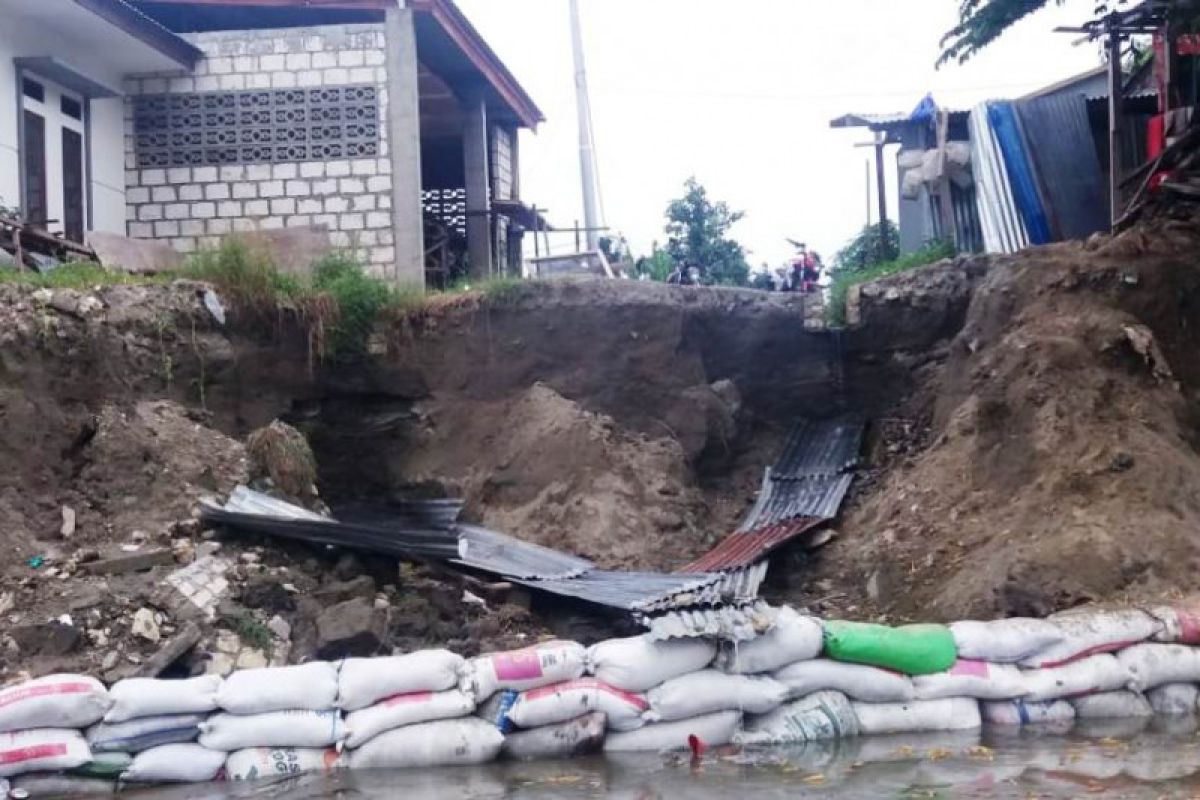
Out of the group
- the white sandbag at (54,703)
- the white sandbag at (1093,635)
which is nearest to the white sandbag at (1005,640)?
the white sandbag at (1093,635)

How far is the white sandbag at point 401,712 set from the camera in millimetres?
6293

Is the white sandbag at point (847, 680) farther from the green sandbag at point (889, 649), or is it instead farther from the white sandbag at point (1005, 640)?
the white sandbag at point (1005, 640)

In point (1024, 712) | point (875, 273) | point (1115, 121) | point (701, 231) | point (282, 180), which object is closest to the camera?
point (1024, 712)

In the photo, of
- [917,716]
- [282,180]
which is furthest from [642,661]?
[282,180]

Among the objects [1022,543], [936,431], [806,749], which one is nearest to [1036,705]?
[806,749]

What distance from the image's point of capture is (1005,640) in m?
7.02

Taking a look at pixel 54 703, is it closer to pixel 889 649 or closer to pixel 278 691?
pixel 278 691

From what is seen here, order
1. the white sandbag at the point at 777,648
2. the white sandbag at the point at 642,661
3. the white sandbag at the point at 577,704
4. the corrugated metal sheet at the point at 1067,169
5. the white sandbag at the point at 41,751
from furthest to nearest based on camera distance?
the corrugated metal sheet at the point at 1067,169, the white sandbag at the point at 777,648, the white sandbag at the point at 642,661, the white sandbag at the point at 577,704, the white sandbag at the point at 41,751

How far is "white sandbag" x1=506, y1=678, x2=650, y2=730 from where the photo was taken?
21.1 feet

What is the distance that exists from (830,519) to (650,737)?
4.07 m

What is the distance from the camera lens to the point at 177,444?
927 cm

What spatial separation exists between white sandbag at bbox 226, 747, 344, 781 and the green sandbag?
2.48 m

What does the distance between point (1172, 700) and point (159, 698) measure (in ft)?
16.6

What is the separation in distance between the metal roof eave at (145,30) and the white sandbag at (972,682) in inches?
335
